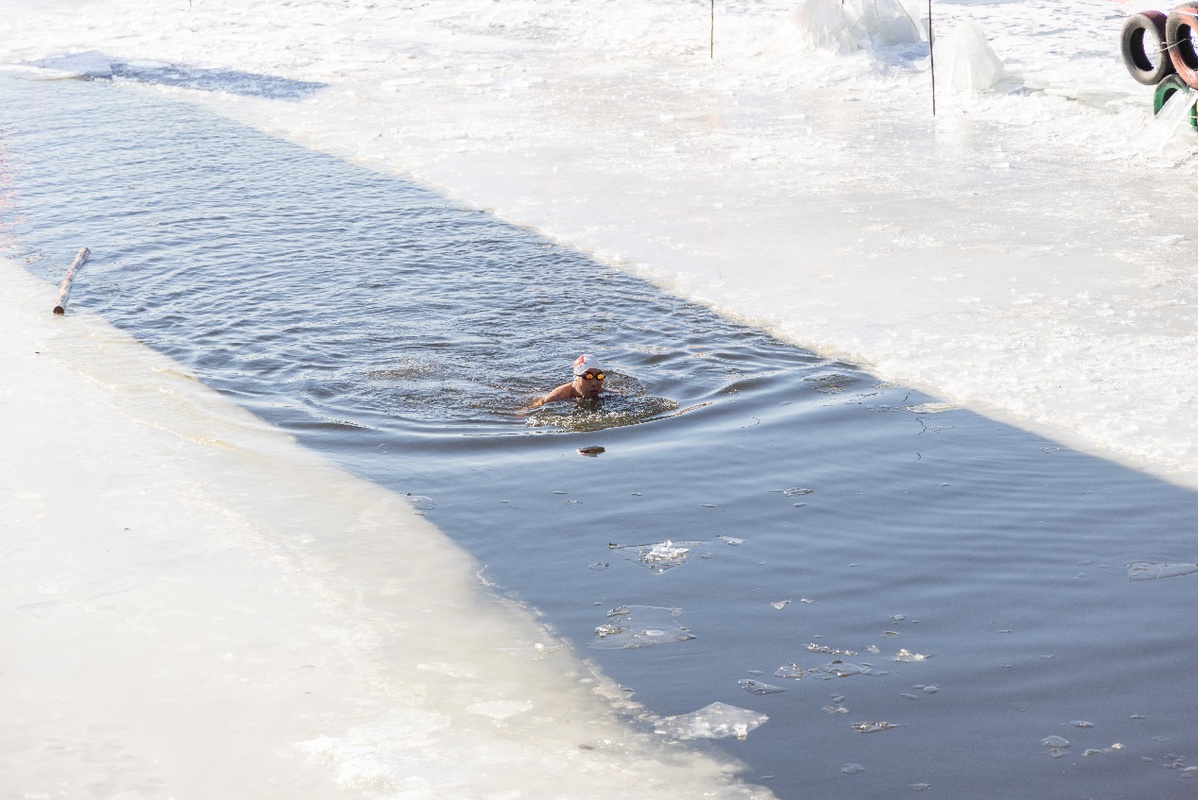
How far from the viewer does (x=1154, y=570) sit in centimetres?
512

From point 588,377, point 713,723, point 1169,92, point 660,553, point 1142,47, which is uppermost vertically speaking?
point 1142,47

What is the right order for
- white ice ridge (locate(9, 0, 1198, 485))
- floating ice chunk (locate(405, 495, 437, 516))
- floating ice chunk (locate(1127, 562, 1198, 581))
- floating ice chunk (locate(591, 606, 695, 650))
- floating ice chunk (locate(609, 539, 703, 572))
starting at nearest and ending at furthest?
floating ice chunk (locate(591, 606, 695, 650)) → floating ice chunk (locate(1127, 562, 1198, 581)) → floating ice chunk (locate(609, 539, 703, 572)) → floating ice chunk (locate(405, 495, 437, 516)) → white ice ridge (locate(9, 0, 1198, 485))

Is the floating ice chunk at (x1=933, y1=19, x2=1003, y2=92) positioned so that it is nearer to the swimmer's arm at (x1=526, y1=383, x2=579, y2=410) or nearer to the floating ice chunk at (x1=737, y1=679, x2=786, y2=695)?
the swimmer's arm at (x1=526, y1=383, x2=579, y2=410)

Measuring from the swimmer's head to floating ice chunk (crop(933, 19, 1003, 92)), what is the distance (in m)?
9.07

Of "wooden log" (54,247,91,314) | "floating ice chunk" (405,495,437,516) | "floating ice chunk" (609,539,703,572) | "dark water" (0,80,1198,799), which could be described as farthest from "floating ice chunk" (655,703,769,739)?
"wooden log" (54,247,91,314)

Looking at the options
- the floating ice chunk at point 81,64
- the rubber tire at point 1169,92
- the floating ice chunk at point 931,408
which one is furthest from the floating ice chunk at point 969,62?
the floating ice chunk at point 81,64

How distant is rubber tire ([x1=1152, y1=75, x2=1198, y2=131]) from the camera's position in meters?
12.0

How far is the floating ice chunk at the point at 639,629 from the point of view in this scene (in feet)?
15.5

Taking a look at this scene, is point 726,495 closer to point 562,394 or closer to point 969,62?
point 562,394

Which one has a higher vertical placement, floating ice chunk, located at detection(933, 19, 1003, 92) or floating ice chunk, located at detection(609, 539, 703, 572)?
floating ice chunk, located at detection(933, 19, 1003, 92)

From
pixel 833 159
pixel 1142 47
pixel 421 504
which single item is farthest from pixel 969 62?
pixel 421 504

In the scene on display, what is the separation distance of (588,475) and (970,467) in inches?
75.8

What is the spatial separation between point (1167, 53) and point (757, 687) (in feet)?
34.2

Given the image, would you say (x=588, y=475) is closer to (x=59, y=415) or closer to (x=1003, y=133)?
(x=59, y=415)
